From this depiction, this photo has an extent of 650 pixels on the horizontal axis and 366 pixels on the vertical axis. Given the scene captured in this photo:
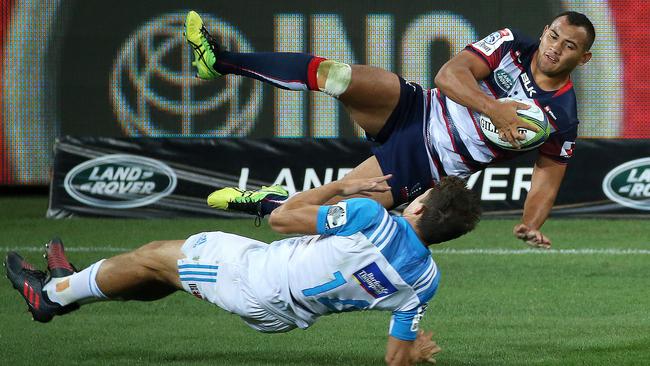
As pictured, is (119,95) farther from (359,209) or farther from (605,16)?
(359,209)

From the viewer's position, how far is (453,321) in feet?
28.7

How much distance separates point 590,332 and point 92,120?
8.30 m

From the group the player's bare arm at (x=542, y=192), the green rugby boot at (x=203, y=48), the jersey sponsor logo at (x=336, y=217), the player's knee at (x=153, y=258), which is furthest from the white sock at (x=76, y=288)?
the player's bare arm at (x=542, y=192)

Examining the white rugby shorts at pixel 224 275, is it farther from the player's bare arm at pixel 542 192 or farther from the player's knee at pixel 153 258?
the player's bare arm at pixel 542 192

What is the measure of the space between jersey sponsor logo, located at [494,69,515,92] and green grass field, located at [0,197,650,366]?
5.46ft

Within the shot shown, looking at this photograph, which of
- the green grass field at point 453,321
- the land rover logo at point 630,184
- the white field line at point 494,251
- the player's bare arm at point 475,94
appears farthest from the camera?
the land rover logo at point 630,184

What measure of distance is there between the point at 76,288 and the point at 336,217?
1.76 m

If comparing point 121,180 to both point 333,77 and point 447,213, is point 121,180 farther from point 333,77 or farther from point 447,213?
point 447,213

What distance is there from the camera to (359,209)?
20.4 ft

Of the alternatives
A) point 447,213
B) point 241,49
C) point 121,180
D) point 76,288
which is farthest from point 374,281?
point 241,49

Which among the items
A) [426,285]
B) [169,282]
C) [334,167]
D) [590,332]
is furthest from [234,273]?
[334,167]

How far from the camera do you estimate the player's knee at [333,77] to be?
7.26 meters

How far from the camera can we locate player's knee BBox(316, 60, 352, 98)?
23.8 feet

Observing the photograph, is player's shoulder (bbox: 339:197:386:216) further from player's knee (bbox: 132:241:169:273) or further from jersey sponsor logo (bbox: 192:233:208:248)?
player's knee (bbox: 132:241:169:273)
